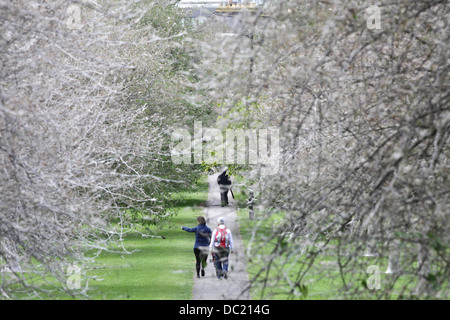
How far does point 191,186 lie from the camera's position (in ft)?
87.0

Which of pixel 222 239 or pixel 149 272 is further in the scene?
pixel 149 272

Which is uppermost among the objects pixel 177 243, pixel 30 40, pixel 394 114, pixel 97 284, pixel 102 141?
pixel 30 40

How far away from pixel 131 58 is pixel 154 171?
3.57 meters

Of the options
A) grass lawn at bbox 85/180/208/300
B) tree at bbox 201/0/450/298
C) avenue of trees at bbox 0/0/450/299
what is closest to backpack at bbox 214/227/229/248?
grass lawn at bbox 85/180/208/300

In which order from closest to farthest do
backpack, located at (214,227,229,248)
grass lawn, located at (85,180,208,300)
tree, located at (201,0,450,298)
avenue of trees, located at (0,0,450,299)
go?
1. tree, located at (201,0,450,298)
2. avenue of trees, located at (0,0,450,299)
3. grass lawn, located at (85,180,208,300)
4. backpack, located at (214,227,229,248)

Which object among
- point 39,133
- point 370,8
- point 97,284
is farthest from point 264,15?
point 97,284

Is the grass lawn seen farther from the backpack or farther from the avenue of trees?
the avenue of trees

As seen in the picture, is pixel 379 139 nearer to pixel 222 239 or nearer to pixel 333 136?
pixel 333 136

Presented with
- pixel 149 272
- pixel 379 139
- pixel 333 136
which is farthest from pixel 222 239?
pixel 379 139

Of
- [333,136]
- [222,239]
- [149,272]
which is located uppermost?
[333,136]

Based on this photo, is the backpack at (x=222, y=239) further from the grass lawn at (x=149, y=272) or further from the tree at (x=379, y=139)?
the tree at (x=379, y=139)

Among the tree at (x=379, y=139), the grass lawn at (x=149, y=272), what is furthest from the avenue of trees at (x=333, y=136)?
the grass lawn at (x=149, y=272)

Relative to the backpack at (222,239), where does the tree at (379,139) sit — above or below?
above
